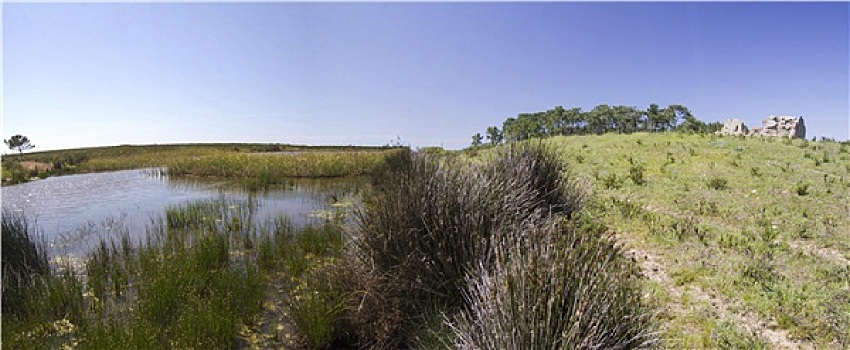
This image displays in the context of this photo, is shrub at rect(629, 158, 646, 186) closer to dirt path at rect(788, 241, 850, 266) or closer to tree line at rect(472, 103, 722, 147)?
dirt path at rect(788, 241, 850, 266)

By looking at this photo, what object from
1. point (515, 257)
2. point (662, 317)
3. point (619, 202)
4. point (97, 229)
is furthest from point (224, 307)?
point (619, 202)

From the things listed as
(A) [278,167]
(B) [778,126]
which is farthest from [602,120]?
(A) [278,167]

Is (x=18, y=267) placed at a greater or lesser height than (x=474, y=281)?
lesser

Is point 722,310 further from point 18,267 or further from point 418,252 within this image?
A: point 18,267

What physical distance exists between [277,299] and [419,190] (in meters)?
2.88

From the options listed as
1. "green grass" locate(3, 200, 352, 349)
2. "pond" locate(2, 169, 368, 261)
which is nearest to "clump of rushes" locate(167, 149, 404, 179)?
"pond" locate(2, 169, 368, 261)

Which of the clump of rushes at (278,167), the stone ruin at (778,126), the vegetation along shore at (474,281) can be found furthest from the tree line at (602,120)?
the vegetation along shore at (474,281)

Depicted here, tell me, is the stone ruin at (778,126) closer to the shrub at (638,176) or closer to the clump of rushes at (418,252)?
the shrub at (638,176)

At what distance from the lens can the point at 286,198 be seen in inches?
594

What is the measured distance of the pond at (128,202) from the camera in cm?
923

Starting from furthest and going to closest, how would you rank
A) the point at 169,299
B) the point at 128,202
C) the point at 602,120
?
the point at 602,120
the point at 128,202
the point at 169,299

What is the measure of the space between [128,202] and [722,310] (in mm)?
17938

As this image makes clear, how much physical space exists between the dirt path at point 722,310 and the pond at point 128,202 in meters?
8.26

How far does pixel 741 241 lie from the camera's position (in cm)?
615
